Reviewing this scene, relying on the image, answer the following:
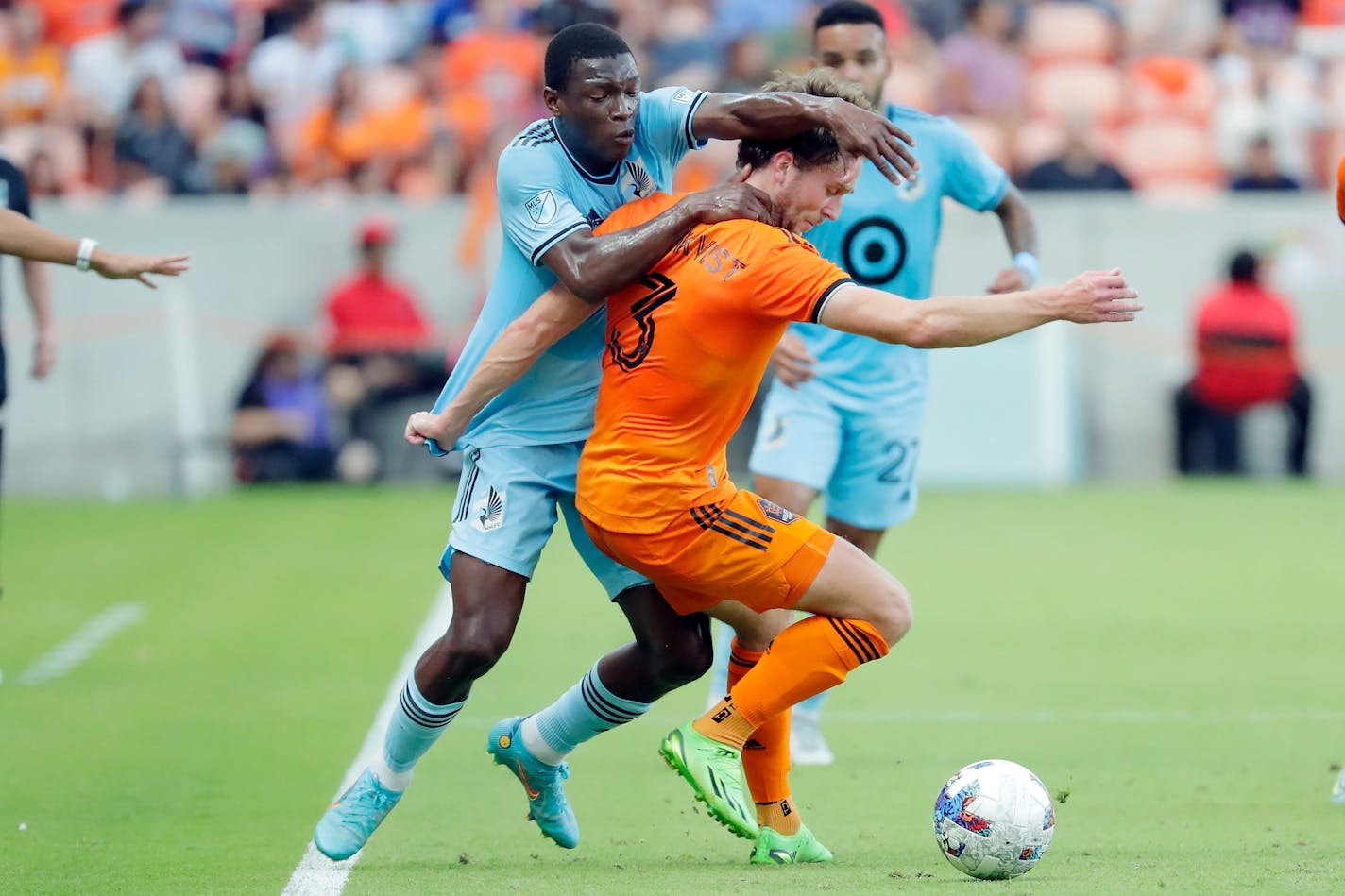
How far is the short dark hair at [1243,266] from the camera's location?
16.5 m

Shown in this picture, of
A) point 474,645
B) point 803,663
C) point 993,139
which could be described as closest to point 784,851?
point 803,663

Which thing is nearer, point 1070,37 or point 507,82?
point 507,82

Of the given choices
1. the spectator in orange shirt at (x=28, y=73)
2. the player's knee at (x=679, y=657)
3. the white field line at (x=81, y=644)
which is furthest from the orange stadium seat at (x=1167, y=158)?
the player's knee at (x=679, y=657)

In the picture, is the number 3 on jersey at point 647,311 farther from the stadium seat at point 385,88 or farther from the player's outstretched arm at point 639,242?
the stadium seat at point 385,88

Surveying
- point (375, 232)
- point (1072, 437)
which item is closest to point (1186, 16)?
point (1072, 437)

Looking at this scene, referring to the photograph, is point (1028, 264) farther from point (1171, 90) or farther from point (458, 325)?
point (1171, 90)

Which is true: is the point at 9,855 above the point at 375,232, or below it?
below

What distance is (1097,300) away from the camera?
4691mm

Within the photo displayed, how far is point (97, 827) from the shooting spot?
619 centimetres

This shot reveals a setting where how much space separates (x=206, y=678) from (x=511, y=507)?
13.2ft

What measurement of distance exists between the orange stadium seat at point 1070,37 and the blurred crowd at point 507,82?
0.02 m

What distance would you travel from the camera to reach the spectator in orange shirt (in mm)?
18594

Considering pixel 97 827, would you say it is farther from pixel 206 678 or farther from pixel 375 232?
pixel 375 232

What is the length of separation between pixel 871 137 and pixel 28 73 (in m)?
15.7
